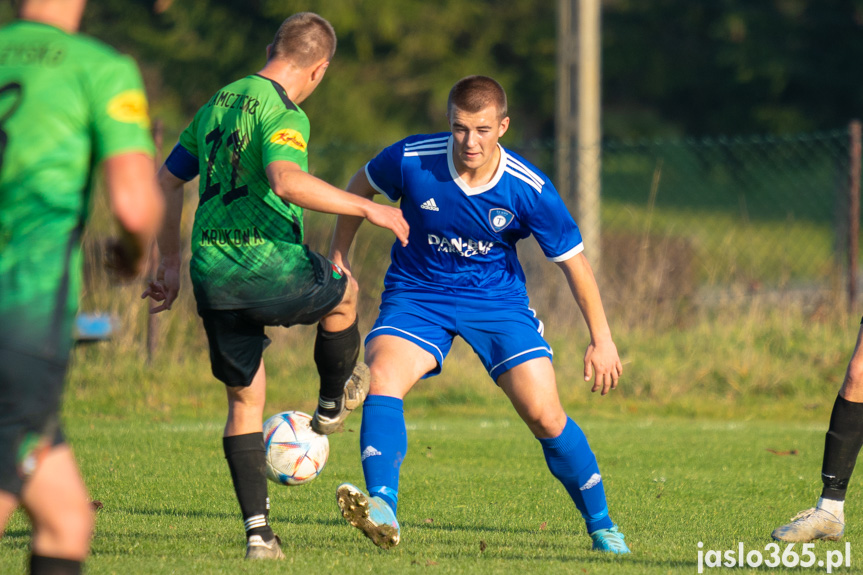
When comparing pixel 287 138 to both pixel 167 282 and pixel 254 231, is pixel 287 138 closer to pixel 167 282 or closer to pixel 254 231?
pixel 254 231

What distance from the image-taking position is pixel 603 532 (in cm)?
465

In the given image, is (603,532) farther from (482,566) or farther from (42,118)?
(42,118)

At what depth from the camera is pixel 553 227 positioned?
187 inches

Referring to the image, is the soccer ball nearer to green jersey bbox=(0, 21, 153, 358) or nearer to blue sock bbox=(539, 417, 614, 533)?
blue sock bbox=(539, 417, 614, 533)

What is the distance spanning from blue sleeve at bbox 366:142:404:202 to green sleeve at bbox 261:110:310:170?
3.46 feet

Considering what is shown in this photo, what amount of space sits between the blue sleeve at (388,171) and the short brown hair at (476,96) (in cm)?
40

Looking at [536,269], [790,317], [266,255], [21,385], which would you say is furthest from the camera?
[536,269]

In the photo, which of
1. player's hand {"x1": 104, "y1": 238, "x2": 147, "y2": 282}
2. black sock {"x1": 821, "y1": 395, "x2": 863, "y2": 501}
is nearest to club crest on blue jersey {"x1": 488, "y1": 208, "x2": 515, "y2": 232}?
black sock {"x1": 821, "y1": 395, "x2": 863, "y2": 501}

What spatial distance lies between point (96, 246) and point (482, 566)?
257 inches

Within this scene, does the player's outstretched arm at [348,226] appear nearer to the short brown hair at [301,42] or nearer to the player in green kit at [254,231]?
the player in green kit at [254,231]

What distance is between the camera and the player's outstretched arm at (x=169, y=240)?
14.5 ft

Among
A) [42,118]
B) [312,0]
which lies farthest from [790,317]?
[312,0]

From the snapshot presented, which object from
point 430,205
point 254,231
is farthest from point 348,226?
point 254,231

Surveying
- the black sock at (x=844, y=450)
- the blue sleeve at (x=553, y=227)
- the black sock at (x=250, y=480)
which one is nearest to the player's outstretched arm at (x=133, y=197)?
the black sock at (x=250, y=480)
